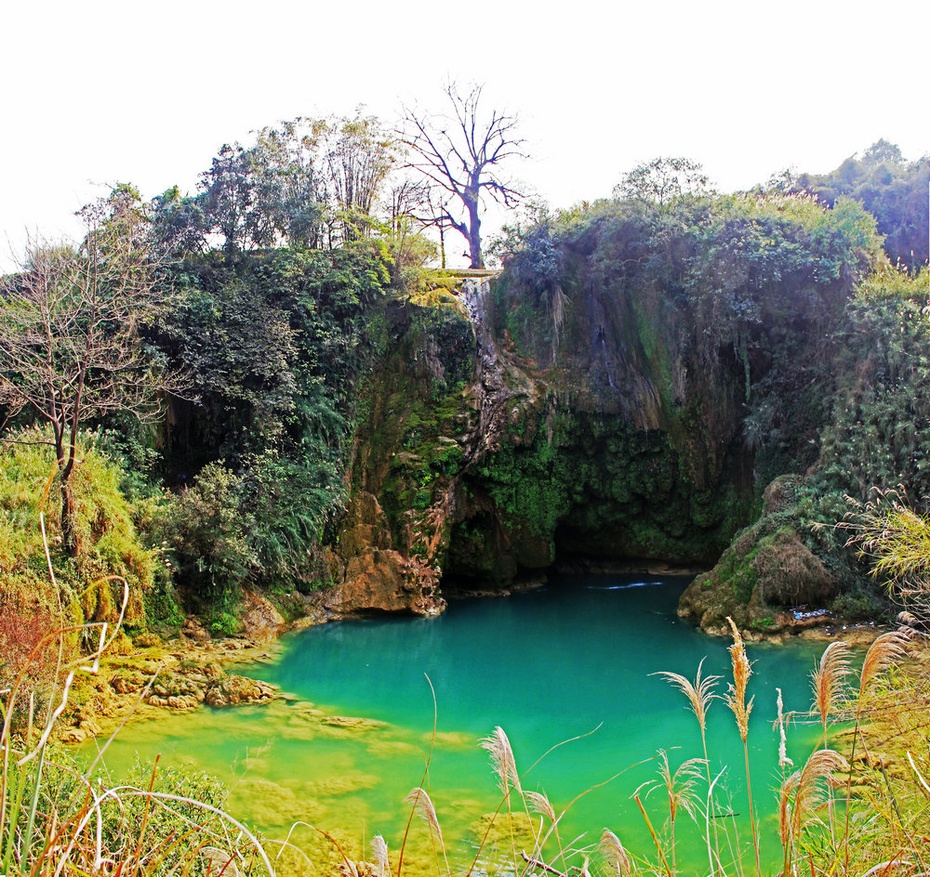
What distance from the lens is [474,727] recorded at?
7738 millimetres

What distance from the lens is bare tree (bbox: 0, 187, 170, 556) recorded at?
30.2ft

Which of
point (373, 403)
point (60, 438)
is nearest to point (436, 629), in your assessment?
point (373, 403)

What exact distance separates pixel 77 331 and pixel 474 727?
819 centimetres

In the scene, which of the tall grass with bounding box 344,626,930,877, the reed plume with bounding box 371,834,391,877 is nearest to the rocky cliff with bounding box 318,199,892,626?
the tall grass with bounding box 344,626,930,877

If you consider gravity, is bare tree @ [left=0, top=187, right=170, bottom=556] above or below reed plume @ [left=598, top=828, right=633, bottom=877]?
above

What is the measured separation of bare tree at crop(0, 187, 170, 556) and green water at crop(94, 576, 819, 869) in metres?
3.53

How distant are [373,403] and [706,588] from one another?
6838mm

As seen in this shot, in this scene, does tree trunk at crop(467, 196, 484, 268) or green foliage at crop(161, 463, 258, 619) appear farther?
tree trunk at crop(467, 196, 484, 268)

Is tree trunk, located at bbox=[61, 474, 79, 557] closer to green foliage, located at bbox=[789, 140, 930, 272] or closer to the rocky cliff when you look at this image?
the rocky cliff

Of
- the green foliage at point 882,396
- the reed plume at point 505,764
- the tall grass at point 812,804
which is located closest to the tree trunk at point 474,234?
the green foliage at point 882,396

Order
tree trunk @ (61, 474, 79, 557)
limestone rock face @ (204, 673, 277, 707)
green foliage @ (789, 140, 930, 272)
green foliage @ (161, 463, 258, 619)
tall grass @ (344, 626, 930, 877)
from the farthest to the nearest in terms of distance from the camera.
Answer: green foliage @ (789, 140, 930, 272)
green foliage @ (161, 463, 258, 619)
tree trunk @ (61, 474, 79, 557)
limestone rock face @ (204, 673, 277, 707)
tall grass @ (344, 626, 930, 877)

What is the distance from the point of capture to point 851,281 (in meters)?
13.6

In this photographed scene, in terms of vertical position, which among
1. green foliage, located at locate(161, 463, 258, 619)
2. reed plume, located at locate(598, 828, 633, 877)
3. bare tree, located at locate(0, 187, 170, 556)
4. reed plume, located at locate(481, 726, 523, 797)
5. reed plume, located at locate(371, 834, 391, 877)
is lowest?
green foliage, located at locate(161, 463, 258, 619)

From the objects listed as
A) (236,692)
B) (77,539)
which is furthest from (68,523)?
(236,692)
